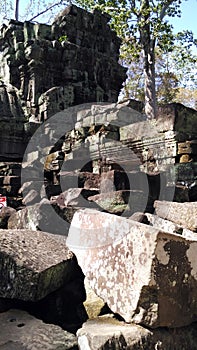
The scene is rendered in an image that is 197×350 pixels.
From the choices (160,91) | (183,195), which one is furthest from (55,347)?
(160,91)

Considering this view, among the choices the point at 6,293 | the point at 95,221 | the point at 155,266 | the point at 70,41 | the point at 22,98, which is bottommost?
the point at 6,293

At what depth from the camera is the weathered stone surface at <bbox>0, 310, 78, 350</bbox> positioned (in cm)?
178

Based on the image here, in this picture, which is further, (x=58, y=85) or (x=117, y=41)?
(x=117, y=41)

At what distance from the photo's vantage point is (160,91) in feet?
92.1

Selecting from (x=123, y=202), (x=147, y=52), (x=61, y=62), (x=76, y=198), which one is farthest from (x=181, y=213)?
(x=147, y=52)

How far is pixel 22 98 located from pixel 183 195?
10.9m

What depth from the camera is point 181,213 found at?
2.88m

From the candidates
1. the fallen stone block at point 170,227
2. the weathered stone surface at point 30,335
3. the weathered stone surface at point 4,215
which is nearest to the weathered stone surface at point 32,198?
the weathered stone surface at point 4,215

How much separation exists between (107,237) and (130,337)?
0.61 metres

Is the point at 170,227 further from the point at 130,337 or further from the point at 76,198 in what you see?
the point at 76,198

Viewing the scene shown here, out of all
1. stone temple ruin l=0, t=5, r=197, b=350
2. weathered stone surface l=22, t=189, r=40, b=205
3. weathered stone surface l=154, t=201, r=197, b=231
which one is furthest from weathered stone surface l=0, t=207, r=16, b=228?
weathered stone surface l=154, t=201, r=197, b=231

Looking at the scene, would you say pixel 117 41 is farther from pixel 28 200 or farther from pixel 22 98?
pixel 28 200

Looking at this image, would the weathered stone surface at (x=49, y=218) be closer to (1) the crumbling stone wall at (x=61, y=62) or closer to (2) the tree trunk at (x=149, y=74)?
(1) the crumbling stone wall at (x=61, y=62)

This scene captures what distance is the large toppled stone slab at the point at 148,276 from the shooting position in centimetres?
184
